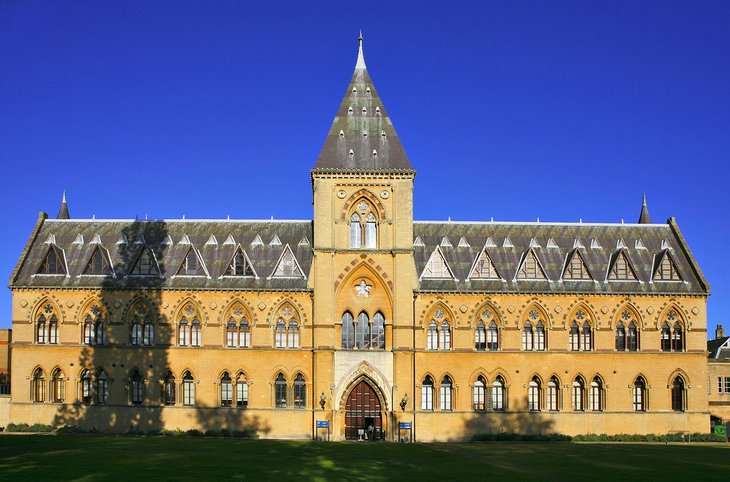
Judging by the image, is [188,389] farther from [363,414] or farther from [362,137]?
[362,137]

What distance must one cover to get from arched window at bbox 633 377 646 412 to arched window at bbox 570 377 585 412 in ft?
12.7

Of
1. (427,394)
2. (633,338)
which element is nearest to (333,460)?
(427,394)

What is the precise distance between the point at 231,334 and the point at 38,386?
1450cm

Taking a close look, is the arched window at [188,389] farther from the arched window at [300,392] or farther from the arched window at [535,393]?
the arched window at [535,393]

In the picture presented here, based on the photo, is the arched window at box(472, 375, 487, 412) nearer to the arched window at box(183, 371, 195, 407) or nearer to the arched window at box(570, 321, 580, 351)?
the arched window at box(570, 321, 580, 351)

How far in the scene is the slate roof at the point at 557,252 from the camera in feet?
205

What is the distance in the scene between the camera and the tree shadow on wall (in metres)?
60.8

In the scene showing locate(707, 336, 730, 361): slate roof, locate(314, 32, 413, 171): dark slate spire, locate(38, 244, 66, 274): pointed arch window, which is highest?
locate(314, 32, 413, 171): dark slate spire

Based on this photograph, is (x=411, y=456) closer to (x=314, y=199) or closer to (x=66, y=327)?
(x=314, y=199)

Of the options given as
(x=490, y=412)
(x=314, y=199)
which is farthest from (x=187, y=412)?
(x=490, y=412)

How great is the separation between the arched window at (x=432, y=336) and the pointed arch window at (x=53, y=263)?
88.9 feet

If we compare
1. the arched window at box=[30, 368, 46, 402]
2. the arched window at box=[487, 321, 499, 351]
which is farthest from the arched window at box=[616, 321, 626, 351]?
the arched window at box=[30, 368, 46, 402]

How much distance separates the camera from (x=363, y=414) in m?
60.2

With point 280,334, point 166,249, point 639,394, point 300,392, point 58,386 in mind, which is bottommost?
point 639,394
